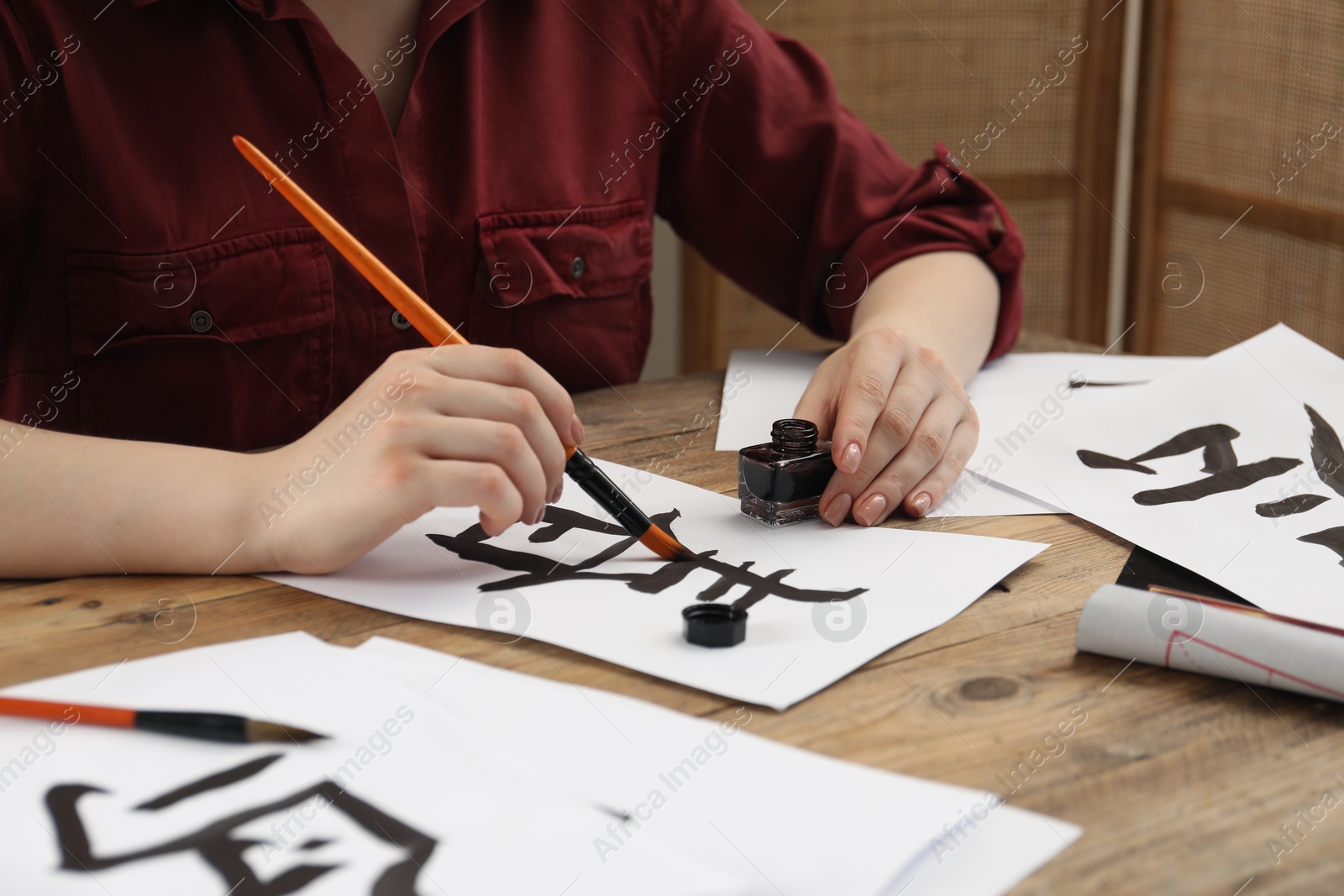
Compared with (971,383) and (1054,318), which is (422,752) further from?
(1054,318)

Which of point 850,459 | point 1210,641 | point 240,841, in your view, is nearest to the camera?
point 240,841

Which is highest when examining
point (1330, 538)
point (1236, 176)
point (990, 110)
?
point (990, 110)

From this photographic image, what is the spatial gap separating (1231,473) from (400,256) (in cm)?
65

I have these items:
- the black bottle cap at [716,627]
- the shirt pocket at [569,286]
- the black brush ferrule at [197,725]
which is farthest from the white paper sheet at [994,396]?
the black brush ferrule at [197,725]

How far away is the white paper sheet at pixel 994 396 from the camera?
0.80m

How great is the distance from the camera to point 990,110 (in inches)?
77.1

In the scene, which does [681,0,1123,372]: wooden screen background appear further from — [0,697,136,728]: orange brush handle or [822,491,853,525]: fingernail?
[0,697,136,728]: orange brush handle

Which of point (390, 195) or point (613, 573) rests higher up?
point (390, 195)

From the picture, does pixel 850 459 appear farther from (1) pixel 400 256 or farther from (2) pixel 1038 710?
(1) pixel 400 256

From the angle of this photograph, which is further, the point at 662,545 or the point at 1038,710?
the point at 662,545

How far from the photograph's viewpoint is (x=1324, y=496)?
0.77 m

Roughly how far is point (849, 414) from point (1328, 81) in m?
1.26

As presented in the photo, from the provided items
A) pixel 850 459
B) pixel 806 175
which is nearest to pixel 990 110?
pixel 806 175

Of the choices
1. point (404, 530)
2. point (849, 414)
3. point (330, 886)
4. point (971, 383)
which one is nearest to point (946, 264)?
point (971, 383)
